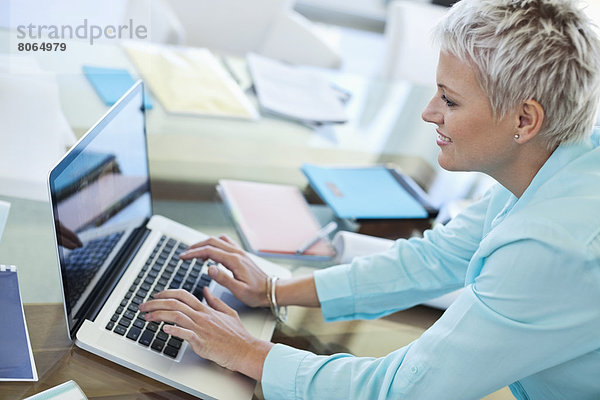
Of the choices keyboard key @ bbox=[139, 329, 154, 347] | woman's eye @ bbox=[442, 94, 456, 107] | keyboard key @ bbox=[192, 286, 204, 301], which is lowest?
keyboard key @ bbox=[192, 286, 204, 301]

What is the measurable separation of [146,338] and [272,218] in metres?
0.50

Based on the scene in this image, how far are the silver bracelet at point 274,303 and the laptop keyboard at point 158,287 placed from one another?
11 cm

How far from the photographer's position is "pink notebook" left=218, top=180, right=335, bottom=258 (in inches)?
49.1

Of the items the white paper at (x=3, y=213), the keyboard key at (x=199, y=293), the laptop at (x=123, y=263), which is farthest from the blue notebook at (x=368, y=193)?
the white paper at (x=3, y=213)

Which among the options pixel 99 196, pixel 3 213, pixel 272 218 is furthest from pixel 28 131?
pixel 272 218

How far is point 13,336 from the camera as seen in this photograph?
856mm

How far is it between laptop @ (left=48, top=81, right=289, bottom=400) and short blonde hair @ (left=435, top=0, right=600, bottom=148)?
554mm

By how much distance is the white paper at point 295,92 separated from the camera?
5.92 ft

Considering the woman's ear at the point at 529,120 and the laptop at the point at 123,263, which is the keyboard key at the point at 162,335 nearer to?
the laptop at the point at 123,263

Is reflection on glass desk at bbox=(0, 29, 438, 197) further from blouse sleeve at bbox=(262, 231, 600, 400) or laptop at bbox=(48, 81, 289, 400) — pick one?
blouse sleeve at bbox=(262, 231, 600, 400)

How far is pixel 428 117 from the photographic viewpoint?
0.91 meters

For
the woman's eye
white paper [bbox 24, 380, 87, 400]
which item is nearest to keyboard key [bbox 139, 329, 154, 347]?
white paper [bbox 24, 380, 87, 400]

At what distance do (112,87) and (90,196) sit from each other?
2.61ft

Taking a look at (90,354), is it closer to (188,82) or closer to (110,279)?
(110,279)
